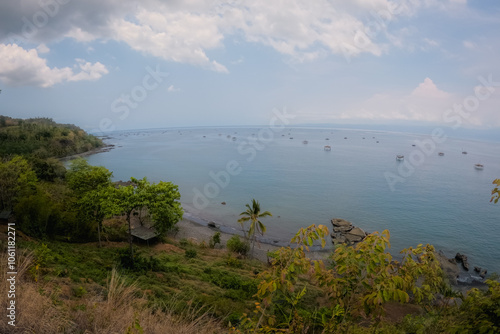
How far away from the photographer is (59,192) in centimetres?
2598

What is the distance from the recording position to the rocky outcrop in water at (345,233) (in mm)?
30044

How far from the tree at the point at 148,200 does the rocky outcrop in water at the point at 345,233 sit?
18.9 meters

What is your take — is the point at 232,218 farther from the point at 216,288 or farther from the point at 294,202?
the point at 216,288

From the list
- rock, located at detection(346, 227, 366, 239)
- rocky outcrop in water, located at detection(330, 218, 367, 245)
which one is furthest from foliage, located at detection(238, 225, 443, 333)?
rock, located at detection(346, 227, 366, 239)

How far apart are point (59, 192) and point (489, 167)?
103m

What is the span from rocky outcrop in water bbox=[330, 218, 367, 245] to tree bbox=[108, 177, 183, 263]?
18886mm

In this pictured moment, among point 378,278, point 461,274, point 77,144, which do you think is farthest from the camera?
point 77,144

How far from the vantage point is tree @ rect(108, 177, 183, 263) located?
1730 centimetres

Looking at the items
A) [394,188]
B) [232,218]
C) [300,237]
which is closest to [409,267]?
[300,237]

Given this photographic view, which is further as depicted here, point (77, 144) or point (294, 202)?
point (77, 144)

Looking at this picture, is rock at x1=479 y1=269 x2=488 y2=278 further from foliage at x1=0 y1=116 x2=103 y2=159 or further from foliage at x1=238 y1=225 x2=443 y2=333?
foliage at x1=0 y1=116 x2=103 y2=159

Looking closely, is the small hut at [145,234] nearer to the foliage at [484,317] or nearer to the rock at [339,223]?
the rock at [339,223]

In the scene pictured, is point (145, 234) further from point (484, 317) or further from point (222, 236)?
point (484, 317)

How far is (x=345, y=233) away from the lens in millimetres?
31812
